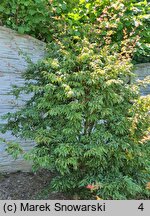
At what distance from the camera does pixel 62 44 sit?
7.73ft

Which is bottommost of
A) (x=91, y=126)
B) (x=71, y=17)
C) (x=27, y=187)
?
(x=27, y=187)

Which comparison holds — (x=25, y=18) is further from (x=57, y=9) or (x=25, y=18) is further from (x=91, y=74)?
(x=91, y=74)

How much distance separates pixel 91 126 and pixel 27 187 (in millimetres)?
910

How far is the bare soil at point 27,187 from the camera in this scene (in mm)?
2445

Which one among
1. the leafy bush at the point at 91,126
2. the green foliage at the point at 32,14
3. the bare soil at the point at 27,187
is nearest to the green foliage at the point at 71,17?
the green foliage at the point at 32,14

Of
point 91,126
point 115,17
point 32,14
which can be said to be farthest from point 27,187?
point 115,17

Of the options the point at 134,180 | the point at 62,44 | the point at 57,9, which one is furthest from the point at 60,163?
the point at 57,9

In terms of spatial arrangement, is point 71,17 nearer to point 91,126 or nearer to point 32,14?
point 32,14

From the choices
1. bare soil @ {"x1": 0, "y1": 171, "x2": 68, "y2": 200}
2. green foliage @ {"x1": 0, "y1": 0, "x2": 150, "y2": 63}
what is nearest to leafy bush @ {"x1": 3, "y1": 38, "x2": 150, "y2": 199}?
bare soil @ {"x1": 0, "y1": 171, "x2": 68, "y2": 200}

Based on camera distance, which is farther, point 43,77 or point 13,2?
point 13,2

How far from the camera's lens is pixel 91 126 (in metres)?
2.26

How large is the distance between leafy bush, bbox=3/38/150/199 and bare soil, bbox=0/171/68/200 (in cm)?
20

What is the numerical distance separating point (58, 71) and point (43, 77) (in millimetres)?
191

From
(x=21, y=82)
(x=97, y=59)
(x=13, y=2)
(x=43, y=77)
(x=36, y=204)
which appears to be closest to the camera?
(x=36, y=204)
